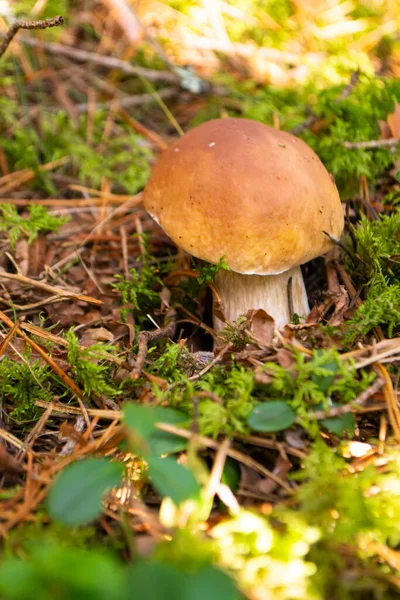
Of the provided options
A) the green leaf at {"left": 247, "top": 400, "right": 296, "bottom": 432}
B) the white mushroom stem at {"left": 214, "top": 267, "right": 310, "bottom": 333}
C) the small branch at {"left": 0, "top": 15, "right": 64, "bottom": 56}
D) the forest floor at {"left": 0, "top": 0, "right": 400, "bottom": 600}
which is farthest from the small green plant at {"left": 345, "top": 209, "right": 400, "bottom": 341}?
the small branch at {"left": 0, "top": 15, "right": 64, "bottom": 56}

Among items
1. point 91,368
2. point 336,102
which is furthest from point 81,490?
point 336,102

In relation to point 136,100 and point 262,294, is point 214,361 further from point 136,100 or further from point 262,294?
point 136,100

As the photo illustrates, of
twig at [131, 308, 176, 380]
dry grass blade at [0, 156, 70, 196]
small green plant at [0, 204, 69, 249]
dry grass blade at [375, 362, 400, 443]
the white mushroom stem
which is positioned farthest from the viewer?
dry grass blade at [0, 156, 70, 196]

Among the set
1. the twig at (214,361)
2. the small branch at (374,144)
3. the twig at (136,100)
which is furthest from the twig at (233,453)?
the twig at (136,100)

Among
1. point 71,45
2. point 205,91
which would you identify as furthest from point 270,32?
point 71,45

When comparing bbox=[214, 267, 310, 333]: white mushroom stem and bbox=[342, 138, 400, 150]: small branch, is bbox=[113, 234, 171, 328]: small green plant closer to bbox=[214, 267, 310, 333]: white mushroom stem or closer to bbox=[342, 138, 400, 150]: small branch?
bbox=[214, 267, 310, 333]: white mushroom stem

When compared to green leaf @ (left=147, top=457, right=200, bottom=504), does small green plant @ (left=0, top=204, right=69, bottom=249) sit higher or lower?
higher
